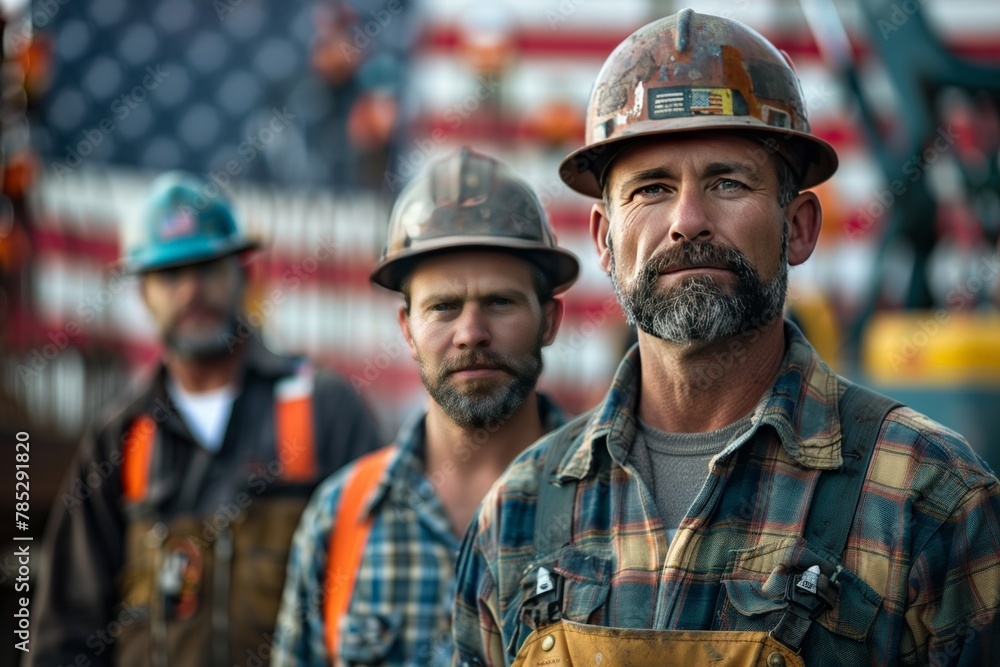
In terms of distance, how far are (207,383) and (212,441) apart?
0.98ft

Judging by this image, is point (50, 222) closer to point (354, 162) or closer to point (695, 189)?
point (354, 162)

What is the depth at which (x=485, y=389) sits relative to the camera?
2902mm

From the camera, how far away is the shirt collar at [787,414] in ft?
7.79

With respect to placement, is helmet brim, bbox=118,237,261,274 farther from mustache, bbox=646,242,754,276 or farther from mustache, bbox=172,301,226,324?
mustache, bbox=646,242,754,276

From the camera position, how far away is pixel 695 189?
2.47 meters

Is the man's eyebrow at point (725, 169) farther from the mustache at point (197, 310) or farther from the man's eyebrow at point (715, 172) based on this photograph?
the mustache at point (197, 310)

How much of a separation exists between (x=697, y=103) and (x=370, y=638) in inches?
67.5

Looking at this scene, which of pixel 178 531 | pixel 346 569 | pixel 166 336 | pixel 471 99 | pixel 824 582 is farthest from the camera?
pixel 471 99

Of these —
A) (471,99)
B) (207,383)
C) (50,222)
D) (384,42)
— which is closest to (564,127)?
(471,99)

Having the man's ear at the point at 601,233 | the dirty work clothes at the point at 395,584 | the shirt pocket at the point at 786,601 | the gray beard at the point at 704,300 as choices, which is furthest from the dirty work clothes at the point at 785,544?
the dirty work clothes at the point at 395,584

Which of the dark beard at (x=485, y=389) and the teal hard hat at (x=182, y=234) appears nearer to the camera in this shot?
the dark beard at (x=485, y=389)

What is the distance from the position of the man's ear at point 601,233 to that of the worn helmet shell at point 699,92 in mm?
95

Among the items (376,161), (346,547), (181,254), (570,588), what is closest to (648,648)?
(570,588)

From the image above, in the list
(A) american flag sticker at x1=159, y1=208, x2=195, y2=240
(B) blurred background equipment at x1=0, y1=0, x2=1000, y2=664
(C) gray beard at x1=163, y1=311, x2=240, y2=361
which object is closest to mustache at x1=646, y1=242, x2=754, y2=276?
(C) gray beard at x1=163, y1=311, x2=240, y2=361
